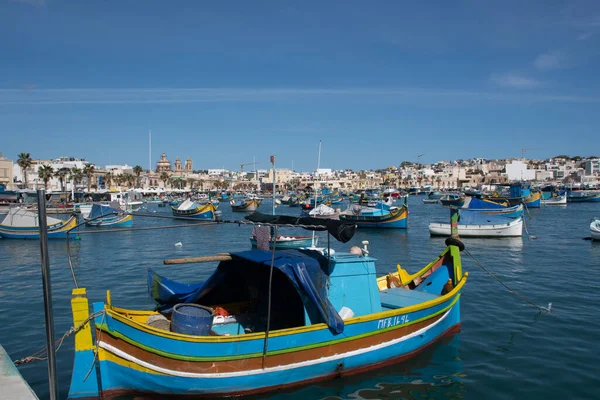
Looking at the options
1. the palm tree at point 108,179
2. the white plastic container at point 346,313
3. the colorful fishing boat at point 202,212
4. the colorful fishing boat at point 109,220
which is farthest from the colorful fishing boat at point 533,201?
the palm tree at point 108,179

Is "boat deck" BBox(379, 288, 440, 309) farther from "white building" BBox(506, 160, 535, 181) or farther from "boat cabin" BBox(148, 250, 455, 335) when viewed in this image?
"white building" BBox(506, 160, 535, 181)

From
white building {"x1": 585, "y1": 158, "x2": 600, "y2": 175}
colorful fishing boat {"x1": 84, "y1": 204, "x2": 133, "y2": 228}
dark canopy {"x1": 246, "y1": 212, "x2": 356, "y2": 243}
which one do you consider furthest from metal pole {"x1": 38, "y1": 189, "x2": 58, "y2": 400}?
white building {"x1": 585, "y1": 158, "x2": 600, "y2": 175}

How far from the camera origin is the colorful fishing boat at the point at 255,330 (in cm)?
844

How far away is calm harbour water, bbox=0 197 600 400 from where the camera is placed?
33.7 feet

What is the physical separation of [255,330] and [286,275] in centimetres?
201

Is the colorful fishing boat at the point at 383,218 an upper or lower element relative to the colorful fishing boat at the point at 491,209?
lower

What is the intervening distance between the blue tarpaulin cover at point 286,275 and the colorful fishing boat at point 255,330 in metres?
0.02

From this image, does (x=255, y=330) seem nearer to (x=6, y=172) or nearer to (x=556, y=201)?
(x=556, y=201)

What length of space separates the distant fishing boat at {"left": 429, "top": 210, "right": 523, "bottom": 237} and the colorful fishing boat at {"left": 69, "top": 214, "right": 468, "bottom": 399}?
26011mm

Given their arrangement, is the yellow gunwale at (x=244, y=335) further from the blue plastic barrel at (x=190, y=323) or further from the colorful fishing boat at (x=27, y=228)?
the colorful fishing boat at (x=27, y=228)

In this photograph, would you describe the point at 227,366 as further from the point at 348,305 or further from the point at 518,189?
the point at 518,189

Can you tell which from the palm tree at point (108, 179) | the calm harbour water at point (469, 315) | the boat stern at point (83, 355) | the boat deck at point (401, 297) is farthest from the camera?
the palm tree at point (108, 179)

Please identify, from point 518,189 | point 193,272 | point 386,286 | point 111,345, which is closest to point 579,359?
point 386,286

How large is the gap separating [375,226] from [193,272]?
27.1m
